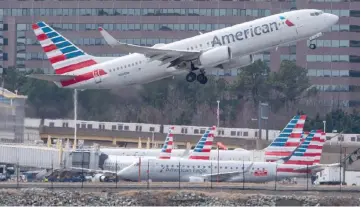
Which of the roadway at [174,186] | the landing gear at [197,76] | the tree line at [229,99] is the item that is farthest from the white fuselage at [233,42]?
the tree line at [229,99]

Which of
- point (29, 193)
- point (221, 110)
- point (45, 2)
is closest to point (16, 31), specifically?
point (45, 2)

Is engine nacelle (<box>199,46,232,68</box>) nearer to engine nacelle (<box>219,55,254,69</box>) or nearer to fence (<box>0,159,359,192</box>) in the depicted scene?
engine nacelle (<box>219,55,254,69</box>)

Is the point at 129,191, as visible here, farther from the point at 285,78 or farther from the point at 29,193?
the point at 285,78

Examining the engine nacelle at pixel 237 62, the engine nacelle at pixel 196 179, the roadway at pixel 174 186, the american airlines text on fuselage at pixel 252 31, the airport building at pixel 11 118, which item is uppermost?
the american airlines text on fuselage at pixel 252 31

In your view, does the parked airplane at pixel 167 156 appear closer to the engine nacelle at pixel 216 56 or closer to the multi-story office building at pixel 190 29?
the engine nacelle at pixel 216 56

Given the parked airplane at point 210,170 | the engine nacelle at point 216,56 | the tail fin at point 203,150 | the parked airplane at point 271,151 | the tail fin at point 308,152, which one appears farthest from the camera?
the parked airplane at point 271,151

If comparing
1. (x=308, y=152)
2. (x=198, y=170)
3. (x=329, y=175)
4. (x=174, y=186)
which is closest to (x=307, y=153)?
(x=308, y=152)

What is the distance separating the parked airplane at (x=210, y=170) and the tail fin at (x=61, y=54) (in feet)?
26.5

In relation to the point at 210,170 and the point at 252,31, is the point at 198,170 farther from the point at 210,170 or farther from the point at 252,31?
the point at 252,31

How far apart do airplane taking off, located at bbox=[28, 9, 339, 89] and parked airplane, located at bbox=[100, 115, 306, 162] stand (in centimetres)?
944

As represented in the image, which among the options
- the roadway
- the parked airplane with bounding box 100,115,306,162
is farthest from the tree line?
the roadway

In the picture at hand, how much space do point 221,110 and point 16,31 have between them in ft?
88.6

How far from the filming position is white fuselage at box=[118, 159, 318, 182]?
84375mm

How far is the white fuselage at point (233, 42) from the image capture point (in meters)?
83.5
